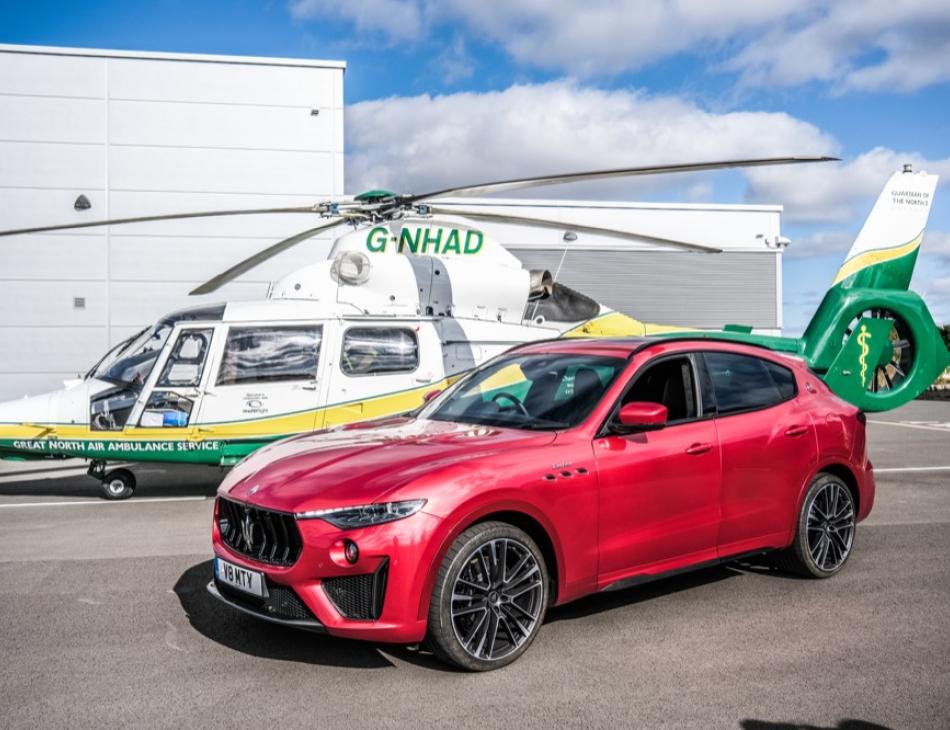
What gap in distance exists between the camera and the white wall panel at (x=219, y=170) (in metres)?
22.2

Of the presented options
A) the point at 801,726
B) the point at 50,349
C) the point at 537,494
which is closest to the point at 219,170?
the point at 50,349

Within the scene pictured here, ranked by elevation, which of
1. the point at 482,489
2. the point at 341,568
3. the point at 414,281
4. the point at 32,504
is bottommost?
the point at 32,504

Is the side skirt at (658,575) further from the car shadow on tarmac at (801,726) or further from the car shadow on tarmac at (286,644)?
the car shadow on tarmac at (801,726)

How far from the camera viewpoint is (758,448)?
5719 mm

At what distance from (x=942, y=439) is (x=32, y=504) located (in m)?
15.1

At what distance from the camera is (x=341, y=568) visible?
418 cm

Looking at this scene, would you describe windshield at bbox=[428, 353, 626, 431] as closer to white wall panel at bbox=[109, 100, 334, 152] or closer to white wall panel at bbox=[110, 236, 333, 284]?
white wall panel at bbox=[110, 236, 333, 284]

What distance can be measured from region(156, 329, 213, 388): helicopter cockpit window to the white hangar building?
12238 mm

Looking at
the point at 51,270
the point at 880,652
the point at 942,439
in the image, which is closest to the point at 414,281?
the point at 880,652

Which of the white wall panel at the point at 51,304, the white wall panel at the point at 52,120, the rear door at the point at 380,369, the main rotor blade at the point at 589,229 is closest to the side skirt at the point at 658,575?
the main rotor blade at the point at 589,229

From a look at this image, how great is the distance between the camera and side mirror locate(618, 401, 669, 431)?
4930 millimetres

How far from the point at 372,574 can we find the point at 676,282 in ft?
84.3

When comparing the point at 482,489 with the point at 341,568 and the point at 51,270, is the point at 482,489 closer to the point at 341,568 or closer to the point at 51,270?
the point at 341,568

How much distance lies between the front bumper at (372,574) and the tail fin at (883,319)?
8.26m
